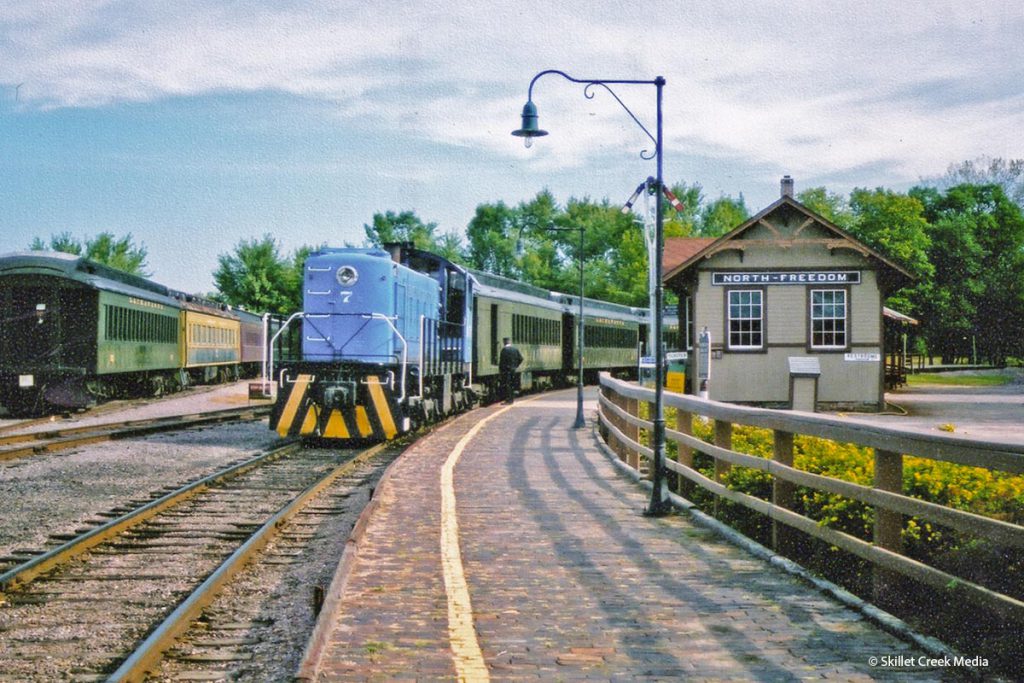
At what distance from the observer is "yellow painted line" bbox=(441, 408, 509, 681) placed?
17.7ft

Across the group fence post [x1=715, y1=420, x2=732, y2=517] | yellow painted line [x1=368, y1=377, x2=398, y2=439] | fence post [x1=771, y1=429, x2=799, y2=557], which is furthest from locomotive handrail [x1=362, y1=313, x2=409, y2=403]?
fence post [x1=771, y1=429, x2=799, y2=557]

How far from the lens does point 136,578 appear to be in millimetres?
8023

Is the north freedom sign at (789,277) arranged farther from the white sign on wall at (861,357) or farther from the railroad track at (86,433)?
the railroad track at (86,433)

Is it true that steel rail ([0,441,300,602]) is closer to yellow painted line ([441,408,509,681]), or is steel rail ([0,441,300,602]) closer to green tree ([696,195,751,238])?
yellow painted line ([441,408,509,681])

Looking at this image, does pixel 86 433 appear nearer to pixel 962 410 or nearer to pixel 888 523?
pixel 888 523

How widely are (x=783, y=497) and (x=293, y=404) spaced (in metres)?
11.1

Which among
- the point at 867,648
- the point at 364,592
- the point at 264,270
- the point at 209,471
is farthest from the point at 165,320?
the point at 264,270

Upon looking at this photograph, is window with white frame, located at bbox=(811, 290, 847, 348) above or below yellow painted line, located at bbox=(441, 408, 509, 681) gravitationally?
above

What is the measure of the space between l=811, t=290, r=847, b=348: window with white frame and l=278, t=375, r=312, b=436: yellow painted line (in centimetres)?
1413

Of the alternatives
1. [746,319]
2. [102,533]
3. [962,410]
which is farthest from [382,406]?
[962,410]

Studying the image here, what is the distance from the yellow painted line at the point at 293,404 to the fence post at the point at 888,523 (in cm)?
1253

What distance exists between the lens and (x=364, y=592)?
23.4 ft

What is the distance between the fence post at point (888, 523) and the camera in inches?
254

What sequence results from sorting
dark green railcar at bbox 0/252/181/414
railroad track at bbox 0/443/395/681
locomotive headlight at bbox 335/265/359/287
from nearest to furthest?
railroad track at bbox 0/443/395/681 < locomotive headlight at bbox 335/265/359/287 < dark green railcar at bbox 0/252/181/414
